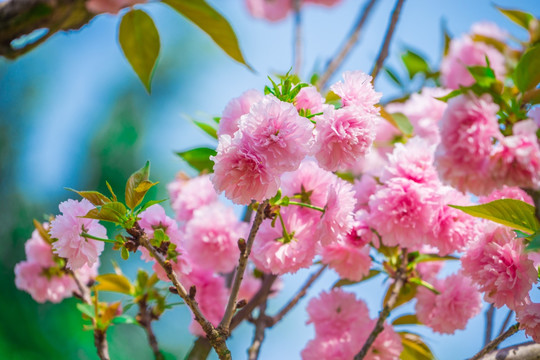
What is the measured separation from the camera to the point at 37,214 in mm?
4777

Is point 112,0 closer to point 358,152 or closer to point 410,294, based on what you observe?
point 358,152

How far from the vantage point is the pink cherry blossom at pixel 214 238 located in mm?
988

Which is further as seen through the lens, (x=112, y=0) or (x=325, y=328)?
(x=325, y=328)

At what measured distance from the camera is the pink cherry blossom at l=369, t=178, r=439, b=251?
2.65ft

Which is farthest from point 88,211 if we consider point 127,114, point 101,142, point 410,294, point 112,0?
point 127,114

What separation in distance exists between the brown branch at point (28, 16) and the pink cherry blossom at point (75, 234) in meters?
0.22

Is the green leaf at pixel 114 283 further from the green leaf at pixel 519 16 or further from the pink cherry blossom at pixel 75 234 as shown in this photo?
the green leaf at pixel 519 16

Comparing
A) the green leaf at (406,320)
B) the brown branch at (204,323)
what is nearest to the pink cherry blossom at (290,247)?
the brown branch at (204,323)

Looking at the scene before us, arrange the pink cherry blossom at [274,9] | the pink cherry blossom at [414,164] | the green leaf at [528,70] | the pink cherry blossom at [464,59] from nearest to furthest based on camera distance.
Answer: the green leaf at [528,70]
the pink cherry blossom at [414,164]
the pink cherry blossom at [464,59]
the pink cherry blossom at [274,9]

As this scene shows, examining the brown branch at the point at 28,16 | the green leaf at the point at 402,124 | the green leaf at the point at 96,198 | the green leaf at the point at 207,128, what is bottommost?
the green leaf at the point at 96,198

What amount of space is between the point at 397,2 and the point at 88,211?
28.4 inches

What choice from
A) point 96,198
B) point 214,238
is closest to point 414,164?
point 214,238

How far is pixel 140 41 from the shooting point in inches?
34.7

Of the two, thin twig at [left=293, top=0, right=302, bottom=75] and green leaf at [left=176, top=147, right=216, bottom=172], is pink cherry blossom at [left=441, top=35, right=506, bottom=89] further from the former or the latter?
green leaf at [left=176, top=147, right=216, bottom=172]
